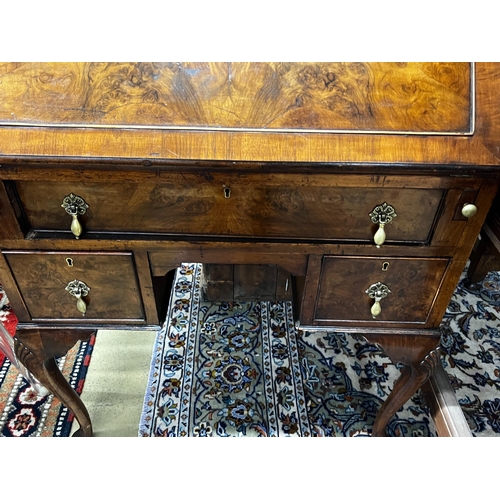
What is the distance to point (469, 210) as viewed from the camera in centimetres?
73

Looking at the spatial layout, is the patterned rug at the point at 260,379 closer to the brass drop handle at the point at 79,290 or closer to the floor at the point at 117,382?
the floor at the point at 117,382

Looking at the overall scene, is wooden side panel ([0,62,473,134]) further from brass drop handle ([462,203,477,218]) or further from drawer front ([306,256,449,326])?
drawer front ([306,256,449,326])

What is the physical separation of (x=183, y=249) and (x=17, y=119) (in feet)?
1.14

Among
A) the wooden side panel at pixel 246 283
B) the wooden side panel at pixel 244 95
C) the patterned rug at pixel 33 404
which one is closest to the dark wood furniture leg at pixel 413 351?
the wooden side panel at pixel 244 95

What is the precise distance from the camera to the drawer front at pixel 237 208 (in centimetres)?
75

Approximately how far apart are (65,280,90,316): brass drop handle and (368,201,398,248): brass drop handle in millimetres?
567

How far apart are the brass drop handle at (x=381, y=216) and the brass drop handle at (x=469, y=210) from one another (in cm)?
11

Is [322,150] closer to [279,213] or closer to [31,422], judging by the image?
[279,213]

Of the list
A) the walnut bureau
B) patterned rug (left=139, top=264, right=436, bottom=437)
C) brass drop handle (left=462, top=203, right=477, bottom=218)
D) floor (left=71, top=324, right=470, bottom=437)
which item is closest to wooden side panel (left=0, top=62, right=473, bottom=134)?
the walnut bureau

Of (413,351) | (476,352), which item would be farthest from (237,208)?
(476,352)

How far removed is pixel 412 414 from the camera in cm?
135

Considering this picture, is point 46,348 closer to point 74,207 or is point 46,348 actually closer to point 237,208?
point 74,207

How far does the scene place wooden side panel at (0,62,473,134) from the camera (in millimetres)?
708
